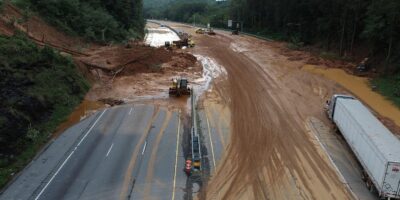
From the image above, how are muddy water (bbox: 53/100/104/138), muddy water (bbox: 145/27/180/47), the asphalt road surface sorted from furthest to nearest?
muddy water (bbox: 145/27/180/47), muddy water (bbox: 53/100/104/138), the asphalt road surface

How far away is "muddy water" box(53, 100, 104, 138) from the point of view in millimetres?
36312

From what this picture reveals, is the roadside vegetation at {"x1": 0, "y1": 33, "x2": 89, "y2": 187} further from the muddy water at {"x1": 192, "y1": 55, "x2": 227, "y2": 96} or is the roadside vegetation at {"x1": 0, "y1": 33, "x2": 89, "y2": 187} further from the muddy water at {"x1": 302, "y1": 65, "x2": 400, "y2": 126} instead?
the muddy water at {"x1": 302, "y1": 65, "x2": 400, "y2": 126}

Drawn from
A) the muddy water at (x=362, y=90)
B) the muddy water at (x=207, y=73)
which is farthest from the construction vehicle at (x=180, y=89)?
the muddy water at (x=362, y=90)

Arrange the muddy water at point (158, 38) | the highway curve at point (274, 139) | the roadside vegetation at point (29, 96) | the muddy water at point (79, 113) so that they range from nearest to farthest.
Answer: the highway curve at point (274, 139)
the roadside vegetation at point (29, 96)
the muddy water at point (79, 113)
the muddy water at point (158, 38)

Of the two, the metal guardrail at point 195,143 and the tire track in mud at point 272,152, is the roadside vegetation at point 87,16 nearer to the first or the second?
the tire track in mud at point 272,152

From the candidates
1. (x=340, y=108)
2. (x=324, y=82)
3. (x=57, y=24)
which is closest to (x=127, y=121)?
(x=340, y=108)

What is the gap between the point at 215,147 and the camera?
3228 centimetres

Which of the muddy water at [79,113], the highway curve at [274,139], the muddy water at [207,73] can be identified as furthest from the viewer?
the muddy water at [207,73]

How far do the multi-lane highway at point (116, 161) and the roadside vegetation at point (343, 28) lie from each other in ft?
91.0

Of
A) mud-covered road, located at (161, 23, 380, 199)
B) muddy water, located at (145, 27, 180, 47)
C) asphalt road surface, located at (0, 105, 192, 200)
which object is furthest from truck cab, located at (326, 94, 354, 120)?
muddy water, located at (145, 27, 180, 47)

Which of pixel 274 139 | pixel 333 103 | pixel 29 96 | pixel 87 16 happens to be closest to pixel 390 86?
pixel 333 103

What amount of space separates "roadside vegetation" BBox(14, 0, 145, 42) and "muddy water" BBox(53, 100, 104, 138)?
26.4 metres

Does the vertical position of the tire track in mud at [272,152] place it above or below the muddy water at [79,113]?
below

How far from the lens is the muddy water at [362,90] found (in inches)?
1647
